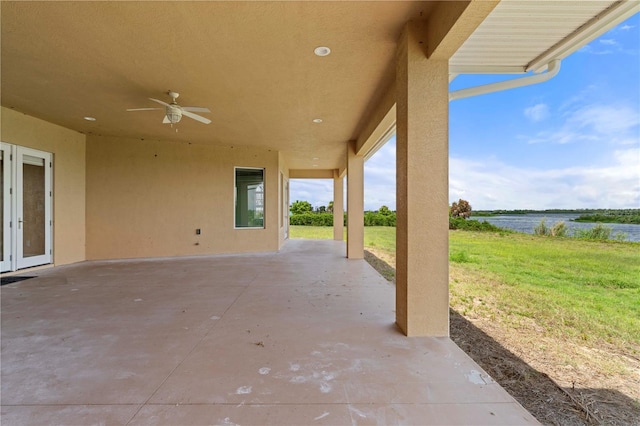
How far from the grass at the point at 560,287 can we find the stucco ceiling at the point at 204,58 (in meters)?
3.45

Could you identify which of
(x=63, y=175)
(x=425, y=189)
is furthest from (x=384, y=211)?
(x=425, y=189)

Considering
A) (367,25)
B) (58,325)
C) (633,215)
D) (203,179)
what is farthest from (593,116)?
(58,325)

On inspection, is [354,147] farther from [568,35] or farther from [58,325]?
[58,325]

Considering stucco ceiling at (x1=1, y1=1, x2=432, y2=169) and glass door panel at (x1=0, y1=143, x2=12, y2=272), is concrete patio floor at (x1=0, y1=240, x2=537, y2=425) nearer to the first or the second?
glass door panel at (x1=0, y1=143, x2=12, y2=272)

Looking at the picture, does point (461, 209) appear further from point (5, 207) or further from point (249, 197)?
point (5, 207)

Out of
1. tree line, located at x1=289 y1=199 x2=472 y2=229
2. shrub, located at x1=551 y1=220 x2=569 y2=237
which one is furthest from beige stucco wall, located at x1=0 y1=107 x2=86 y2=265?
tree line, located at x1=289 y1=199 x2=472 y2=229

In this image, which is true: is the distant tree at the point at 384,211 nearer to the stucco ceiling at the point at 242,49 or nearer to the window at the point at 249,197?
the window at the point at 249,197

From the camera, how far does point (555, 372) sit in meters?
2.15

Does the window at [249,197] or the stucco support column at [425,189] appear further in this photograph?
the window at [249,197]

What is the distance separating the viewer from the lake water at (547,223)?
621 centimetres

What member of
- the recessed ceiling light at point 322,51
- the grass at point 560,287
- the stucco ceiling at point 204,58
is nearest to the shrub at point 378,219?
the grass at point 560,287

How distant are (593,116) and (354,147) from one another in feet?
18.1

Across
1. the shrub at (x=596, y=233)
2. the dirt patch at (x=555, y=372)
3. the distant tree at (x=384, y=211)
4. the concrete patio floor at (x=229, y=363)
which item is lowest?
the dirt patch at (x=555, y=372)

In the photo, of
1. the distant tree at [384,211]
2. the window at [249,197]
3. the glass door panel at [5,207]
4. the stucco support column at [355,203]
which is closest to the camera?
the glass door panel at [5,207]
